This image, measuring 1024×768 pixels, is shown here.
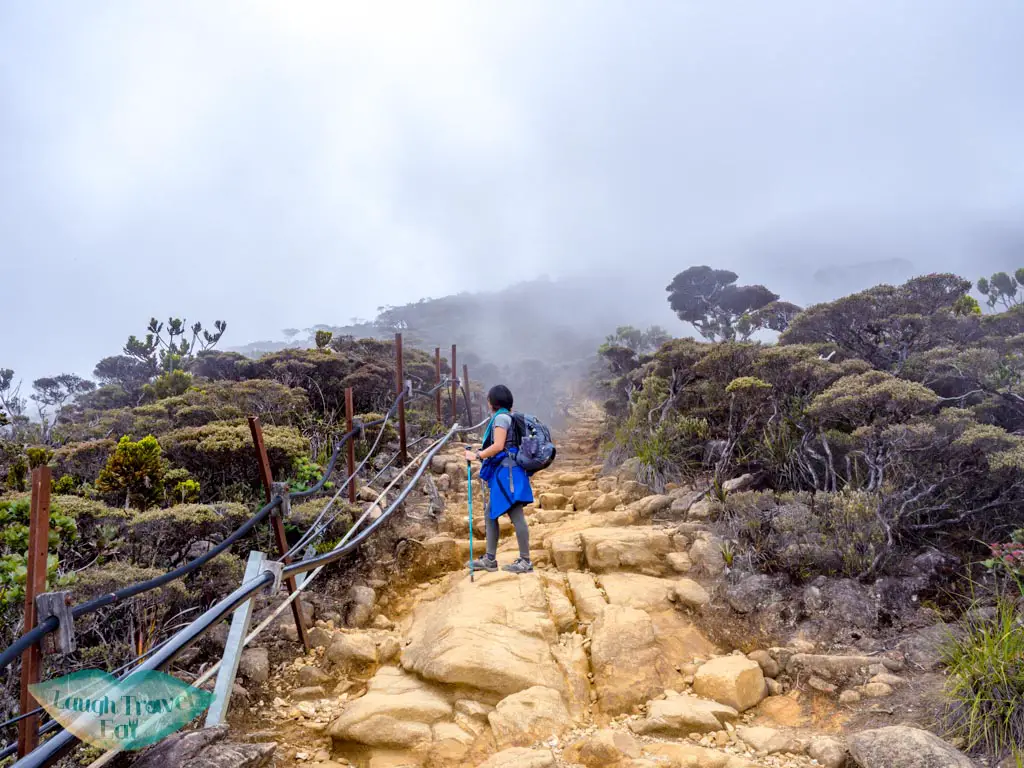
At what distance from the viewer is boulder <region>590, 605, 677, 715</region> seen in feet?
11.4

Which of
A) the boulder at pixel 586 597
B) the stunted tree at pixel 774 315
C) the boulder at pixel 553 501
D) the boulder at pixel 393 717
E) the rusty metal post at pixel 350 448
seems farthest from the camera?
the stunted tree at pixel 774 315

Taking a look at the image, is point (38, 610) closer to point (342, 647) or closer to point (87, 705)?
point (87, 705)

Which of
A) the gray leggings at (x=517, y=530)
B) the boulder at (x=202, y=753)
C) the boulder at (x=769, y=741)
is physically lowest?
the boulder at (x=769, y=741)

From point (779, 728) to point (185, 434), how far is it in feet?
21.6

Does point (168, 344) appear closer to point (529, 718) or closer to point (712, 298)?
point (529, 718)

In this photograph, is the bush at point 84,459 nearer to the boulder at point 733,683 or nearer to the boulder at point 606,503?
the boulder at point 606,503

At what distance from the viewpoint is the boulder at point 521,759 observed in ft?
8.41

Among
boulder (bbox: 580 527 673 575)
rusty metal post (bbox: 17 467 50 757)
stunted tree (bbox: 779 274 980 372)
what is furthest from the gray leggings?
stunted tree (bbox: 779 274 980 372)

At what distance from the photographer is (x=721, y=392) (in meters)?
8.34

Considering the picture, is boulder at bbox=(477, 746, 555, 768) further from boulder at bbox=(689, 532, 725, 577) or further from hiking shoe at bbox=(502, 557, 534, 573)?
boulder at bbox=(689, 532, 725, 577)

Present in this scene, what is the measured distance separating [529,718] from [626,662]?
2.89ft

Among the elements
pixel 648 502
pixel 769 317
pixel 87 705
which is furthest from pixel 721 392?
pixel 769 317

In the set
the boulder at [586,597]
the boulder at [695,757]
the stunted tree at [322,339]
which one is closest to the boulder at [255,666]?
the boulder at [586,597]

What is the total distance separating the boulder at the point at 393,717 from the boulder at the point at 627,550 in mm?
2200
